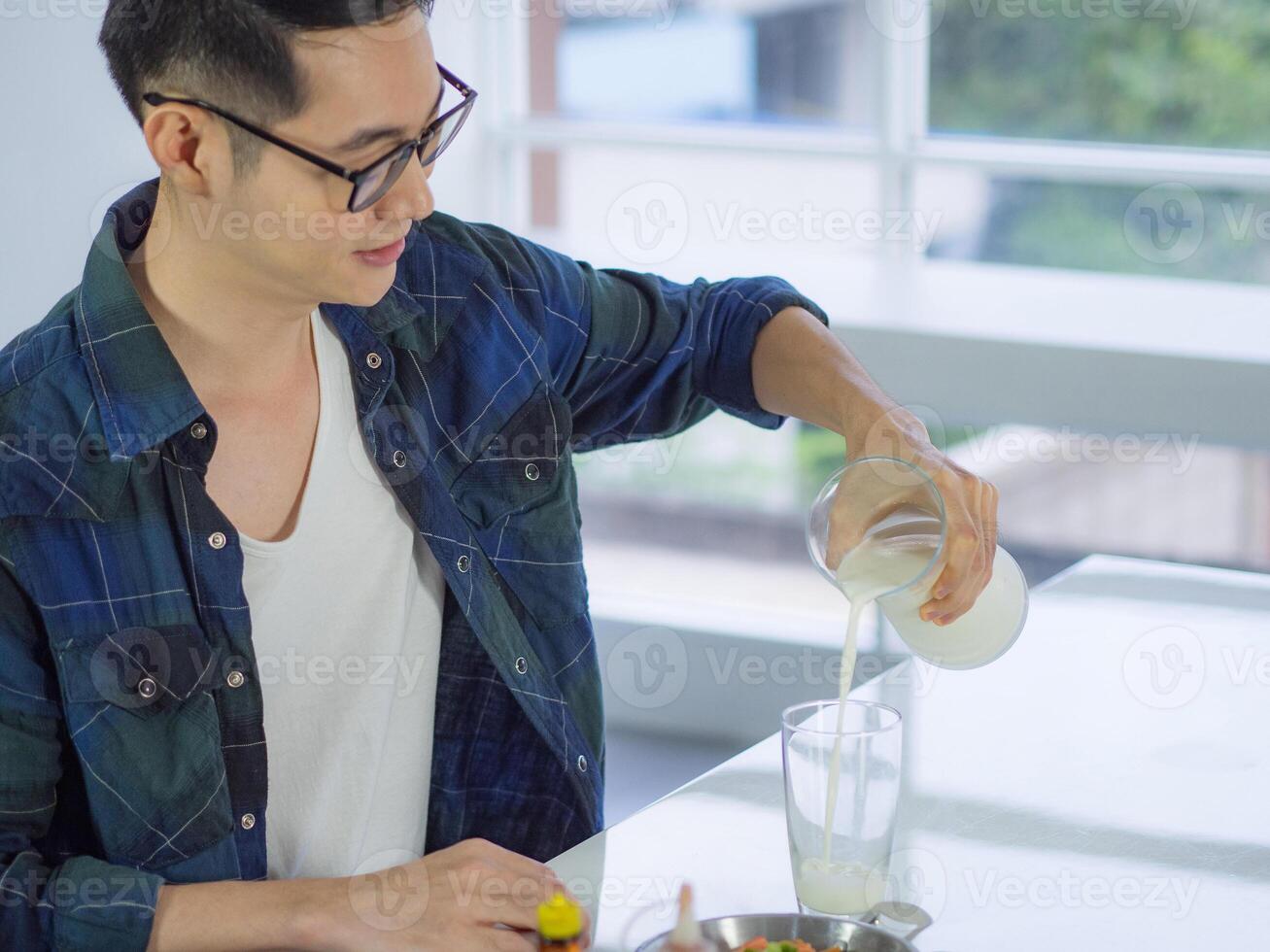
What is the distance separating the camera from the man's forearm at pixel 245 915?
3.44ft

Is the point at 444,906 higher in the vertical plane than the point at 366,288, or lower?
lower

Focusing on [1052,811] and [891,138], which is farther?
[891,138]

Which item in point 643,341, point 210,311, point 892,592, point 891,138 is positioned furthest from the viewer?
point 891,138

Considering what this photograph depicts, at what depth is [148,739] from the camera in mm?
1229

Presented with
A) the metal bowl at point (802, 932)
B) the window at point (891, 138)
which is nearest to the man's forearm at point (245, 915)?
the metal bowl at point (802, 932)

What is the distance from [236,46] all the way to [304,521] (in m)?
0.40

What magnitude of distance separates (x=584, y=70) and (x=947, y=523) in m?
2.77

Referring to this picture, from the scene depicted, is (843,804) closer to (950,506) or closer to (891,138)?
(950,506)

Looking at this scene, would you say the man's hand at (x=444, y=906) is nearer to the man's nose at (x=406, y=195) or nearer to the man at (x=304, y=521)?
the man at (x=304, y=521)

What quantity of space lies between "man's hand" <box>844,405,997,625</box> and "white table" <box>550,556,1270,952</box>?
182 mm

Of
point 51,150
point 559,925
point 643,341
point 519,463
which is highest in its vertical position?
point 51,150

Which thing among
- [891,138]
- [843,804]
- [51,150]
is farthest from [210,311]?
[891,138]

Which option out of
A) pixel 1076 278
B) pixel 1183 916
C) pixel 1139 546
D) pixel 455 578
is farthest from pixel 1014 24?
pixel 1183 916

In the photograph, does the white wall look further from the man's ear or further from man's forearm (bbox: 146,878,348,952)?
man's forearm (bbox: 146,878,348,952)
